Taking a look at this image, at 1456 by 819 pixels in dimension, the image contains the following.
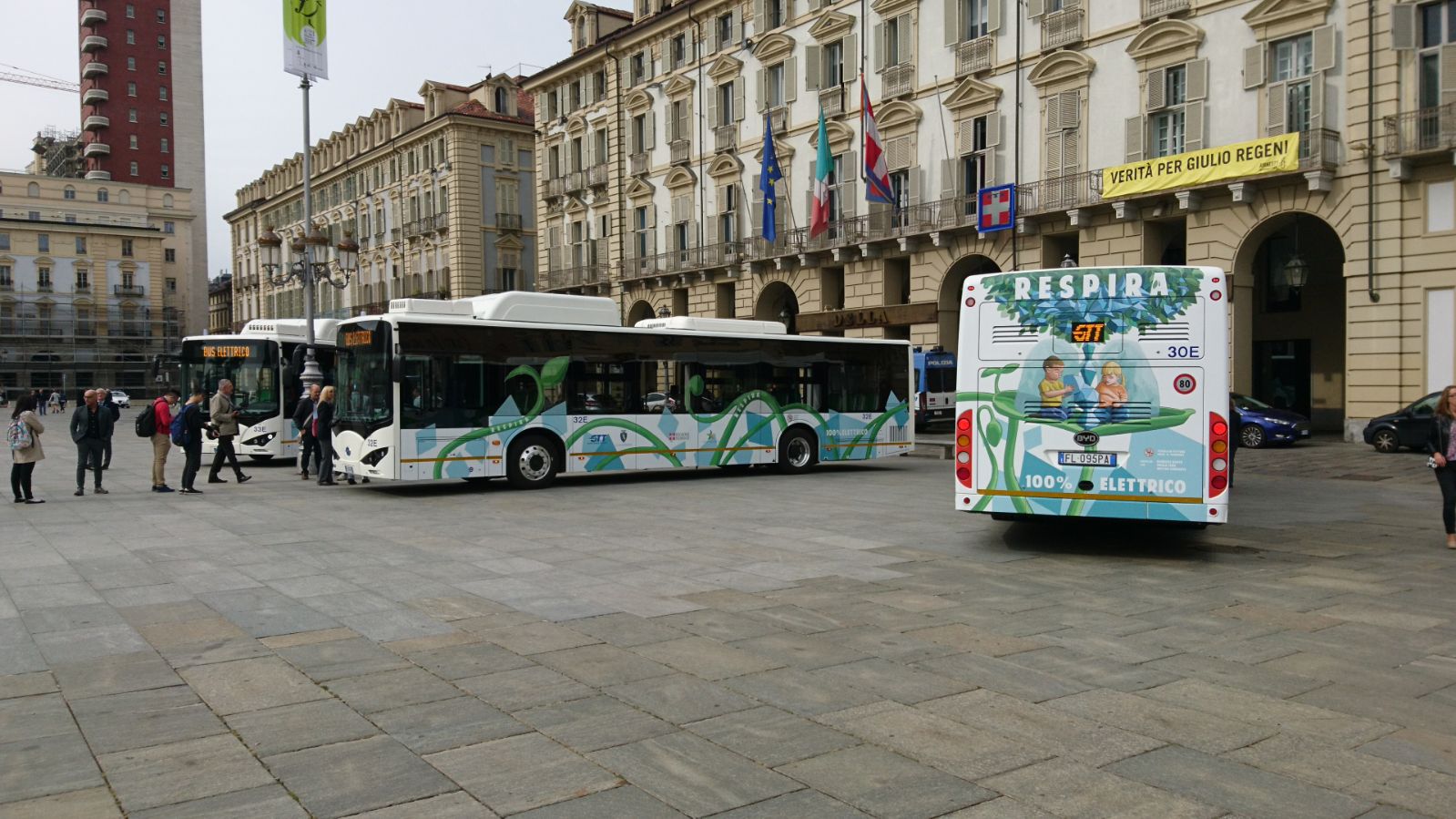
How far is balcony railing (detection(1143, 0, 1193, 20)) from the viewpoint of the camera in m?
27.8

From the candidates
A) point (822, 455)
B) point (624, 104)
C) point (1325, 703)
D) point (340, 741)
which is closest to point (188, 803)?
point (340, 741)

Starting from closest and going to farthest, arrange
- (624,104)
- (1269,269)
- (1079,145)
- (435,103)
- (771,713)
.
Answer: (771,713) → (1079,145) → (1269,269) → (624,104) → (435,103)

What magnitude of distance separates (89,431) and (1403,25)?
85.5 feet

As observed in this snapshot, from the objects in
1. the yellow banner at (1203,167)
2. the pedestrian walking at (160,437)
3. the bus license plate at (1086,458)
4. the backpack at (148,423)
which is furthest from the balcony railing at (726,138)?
the bus license plate at (1086,458)

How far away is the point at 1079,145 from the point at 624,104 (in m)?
23.5

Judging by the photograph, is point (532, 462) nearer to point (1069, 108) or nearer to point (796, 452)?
point (796, 452)

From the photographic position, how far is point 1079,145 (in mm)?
30312

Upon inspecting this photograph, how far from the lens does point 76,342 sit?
95062mm

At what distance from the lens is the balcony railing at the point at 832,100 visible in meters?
37.3

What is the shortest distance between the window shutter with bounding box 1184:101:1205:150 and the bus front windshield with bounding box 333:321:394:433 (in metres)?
20.3

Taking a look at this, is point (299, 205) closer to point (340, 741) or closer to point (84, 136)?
point (84, 136)

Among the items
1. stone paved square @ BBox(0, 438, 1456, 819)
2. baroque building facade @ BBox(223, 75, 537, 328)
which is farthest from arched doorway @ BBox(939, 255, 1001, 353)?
baroque building facade @ BBox(223, 75, 537, 328)

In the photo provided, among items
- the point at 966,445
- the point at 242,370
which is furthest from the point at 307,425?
the point at 966,445

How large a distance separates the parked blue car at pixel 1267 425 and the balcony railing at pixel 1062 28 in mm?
10434
